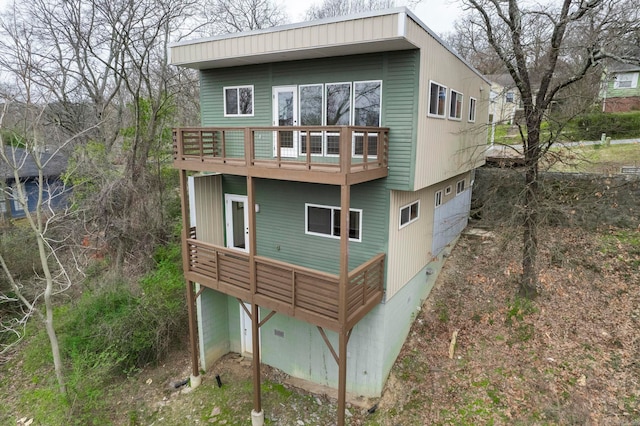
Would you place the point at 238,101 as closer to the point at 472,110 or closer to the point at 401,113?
the point at 401,113

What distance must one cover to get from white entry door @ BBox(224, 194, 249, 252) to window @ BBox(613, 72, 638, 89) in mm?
31548

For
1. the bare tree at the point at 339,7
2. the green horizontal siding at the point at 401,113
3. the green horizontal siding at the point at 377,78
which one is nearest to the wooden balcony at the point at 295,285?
the green horizontal siding at the point at 401,113

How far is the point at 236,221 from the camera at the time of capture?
1068cm

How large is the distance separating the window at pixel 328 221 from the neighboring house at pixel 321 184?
0.10 ft

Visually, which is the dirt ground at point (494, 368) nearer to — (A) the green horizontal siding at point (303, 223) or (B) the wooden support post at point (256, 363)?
(B) the wooden support post at point (256, 363)

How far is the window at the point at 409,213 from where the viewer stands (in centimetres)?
888

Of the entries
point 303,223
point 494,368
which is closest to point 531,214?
point 494,368

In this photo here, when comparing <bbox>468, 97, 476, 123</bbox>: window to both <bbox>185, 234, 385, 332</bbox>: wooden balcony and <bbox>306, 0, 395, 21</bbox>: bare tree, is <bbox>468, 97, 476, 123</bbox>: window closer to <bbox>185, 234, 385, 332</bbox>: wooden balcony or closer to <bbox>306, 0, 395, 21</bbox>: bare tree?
Answer: <bbox>185, 234, 385, 332</bbox>: wooden balcony

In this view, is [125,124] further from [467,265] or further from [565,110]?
[565,110]

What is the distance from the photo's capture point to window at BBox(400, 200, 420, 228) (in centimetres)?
888

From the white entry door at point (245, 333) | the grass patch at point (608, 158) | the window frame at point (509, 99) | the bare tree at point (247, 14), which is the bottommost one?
the white entry door at point (245, 333)

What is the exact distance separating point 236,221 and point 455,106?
278 inches

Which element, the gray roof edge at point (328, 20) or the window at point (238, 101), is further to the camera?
the window at point (238, 101)

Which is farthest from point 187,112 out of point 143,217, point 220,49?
point 220,49
